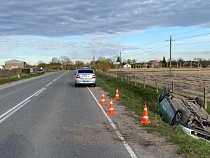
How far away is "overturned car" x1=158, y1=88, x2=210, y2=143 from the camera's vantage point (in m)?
8.98

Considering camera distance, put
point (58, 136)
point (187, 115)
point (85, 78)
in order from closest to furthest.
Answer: point (58, 136)
point (187, 115)
point (85, 78)

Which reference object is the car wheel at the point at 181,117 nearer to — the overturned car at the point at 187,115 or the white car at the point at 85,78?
the overturned car at the point at 187,115

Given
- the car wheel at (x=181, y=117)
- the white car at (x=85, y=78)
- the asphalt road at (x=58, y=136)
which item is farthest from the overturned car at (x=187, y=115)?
the white car at (x=85, y=78)

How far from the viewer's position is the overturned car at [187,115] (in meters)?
8.98

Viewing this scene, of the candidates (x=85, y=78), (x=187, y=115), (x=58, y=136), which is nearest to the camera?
(x=58, y=136)

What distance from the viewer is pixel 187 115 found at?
9.66 meters

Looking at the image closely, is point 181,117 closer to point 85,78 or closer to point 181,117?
point 181,117

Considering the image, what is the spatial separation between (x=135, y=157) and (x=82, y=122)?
4397mm

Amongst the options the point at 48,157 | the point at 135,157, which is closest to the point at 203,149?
the point at 135,157

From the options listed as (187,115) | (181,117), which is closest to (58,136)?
(181,117)

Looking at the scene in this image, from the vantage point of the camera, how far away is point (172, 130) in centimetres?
882

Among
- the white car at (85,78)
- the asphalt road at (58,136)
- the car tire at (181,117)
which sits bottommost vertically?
the asphalt road at (58,136)

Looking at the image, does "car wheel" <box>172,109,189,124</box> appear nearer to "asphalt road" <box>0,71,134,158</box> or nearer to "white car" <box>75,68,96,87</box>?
"asphalt road" <box>0,71,134,158</box>

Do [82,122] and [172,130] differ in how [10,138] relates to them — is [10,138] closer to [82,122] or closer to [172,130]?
[82,122]
